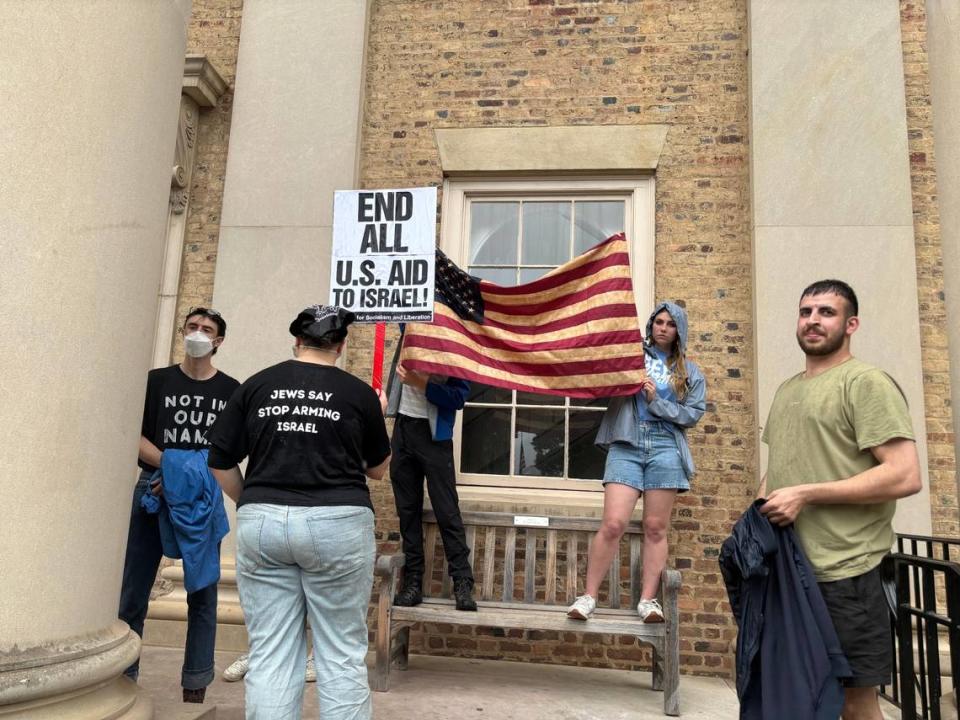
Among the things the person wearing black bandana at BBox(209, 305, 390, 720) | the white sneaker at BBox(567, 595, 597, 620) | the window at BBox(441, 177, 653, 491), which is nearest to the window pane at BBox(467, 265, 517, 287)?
the window at BBox(441, 177, 653, 491)

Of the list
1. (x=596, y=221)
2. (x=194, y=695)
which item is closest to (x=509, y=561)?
(x=194, y=695)

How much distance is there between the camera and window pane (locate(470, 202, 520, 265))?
20.7 feet

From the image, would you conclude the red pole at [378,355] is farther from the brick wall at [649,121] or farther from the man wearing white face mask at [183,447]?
the brick wall at [649,121]

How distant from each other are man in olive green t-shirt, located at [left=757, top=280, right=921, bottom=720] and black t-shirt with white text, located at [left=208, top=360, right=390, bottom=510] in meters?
1.55

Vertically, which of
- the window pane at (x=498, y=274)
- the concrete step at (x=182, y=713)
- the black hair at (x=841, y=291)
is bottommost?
the concrete step at (x=182, y=713)

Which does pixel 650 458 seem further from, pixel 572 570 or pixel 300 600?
pixel 300 600

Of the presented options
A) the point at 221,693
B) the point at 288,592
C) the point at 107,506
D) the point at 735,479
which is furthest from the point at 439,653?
the point at 107,506

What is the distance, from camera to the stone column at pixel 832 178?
553cm

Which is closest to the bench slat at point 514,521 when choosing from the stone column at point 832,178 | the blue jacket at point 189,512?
the stone column at point 832,178

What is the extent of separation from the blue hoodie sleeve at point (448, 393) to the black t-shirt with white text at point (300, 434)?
166cm

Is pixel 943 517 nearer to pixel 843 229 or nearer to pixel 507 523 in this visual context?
pixel 843 229

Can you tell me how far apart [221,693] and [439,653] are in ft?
5.58

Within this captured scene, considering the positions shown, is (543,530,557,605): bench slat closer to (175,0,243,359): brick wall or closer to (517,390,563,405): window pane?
(517,390,563,405): window pane

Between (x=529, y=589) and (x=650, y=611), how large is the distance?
94 cm
